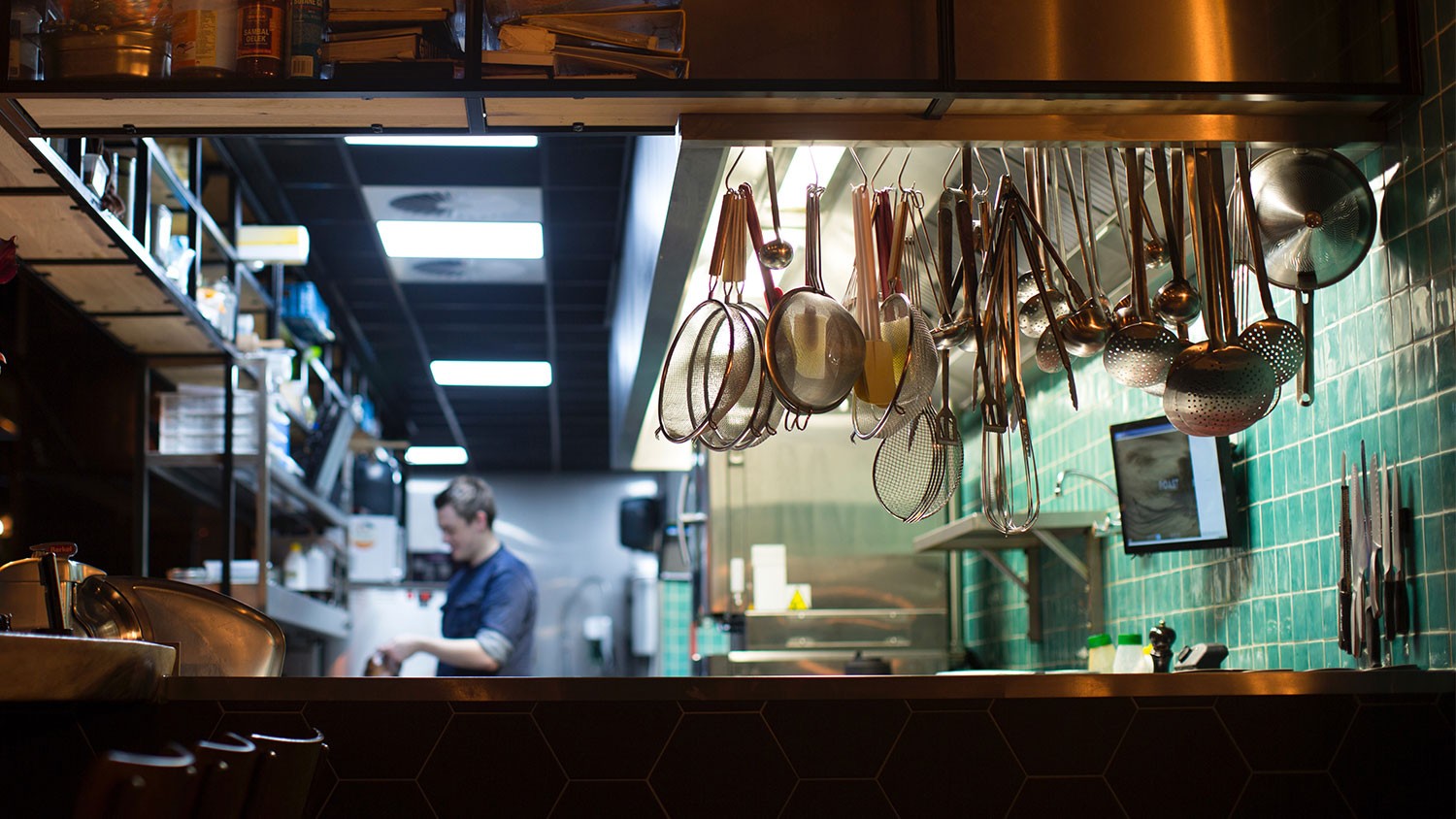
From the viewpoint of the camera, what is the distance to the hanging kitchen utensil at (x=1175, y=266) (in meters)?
2.55

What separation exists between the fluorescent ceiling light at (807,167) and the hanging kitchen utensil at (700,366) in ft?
1.14

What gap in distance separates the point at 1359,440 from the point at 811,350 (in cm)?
96

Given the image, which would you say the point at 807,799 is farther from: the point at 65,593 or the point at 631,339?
the point at 631,339

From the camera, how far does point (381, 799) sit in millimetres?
2082

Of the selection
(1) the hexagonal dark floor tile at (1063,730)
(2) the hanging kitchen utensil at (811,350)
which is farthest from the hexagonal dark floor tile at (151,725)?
(1) the hexagonal dark floor tile at (1063,730)

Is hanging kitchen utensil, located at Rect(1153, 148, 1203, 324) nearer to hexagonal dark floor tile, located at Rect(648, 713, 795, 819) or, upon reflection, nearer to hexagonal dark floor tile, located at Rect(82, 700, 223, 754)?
hexagonal dark floor tile, located at Rect(648, 713, 795, 819)

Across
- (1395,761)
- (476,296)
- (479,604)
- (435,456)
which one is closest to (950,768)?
(1395,761)

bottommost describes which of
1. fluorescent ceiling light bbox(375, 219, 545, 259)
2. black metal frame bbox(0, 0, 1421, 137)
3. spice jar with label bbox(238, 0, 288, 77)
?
black metal frame bbox(0, 0, 1421, 137)

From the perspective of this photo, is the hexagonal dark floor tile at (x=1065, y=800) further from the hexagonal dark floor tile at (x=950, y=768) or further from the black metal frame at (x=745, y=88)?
the black metal frame at (x=745, y=88)

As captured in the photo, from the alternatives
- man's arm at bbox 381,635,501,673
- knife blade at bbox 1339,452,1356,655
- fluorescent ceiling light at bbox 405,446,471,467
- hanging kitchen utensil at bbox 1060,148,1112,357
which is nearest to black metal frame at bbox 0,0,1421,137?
hanging kitchen utensil at bbox 1060,148,1112,357

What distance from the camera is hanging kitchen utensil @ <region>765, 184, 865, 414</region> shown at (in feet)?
8.03

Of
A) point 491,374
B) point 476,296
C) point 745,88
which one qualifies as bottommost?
point 745,88

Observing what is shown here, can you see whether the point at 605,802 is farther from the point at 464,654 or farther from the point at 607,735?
the point at 464,654

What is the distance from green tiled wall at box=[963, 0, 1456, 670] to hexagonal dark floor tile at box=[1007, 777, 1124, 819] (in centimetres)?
57
